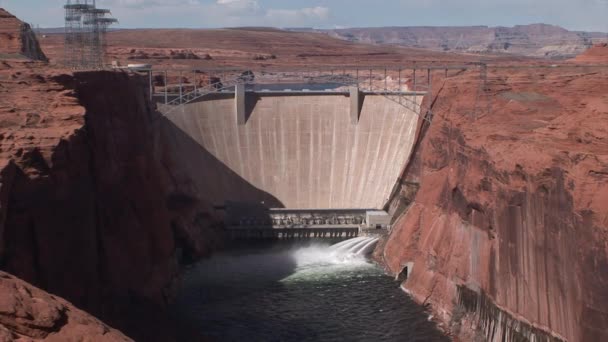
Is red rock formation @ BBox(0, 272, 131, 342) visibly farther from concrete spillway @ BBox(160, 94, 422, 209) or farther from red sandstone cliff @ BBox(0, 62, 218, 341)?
concrete spillway @ BBox(160, 94, 422, 209)

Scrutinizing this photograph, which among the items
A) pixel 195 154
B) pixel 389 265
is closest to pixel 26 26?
pixel 195 154

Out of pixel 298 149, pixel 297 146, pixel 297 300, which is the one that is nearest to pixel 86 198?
pixel 297 300

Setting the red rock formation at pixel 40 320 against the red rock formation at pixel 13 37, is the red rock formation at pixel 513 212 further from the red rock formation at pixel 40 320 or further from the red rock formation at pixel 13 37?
the red rock formation at pixel 13 37

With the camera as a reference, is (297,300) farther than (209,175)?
No

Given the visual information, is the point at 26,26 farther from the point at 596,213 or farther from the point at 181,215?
the point at 596,213

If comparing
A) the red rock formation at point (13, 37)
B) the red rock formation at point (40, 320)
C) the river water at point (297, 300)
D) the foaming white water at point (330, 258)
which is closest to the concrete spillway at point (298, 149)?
the foaming white water at point (330, 258)

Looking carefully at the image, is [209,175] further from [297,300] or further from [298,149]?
[297,300]
